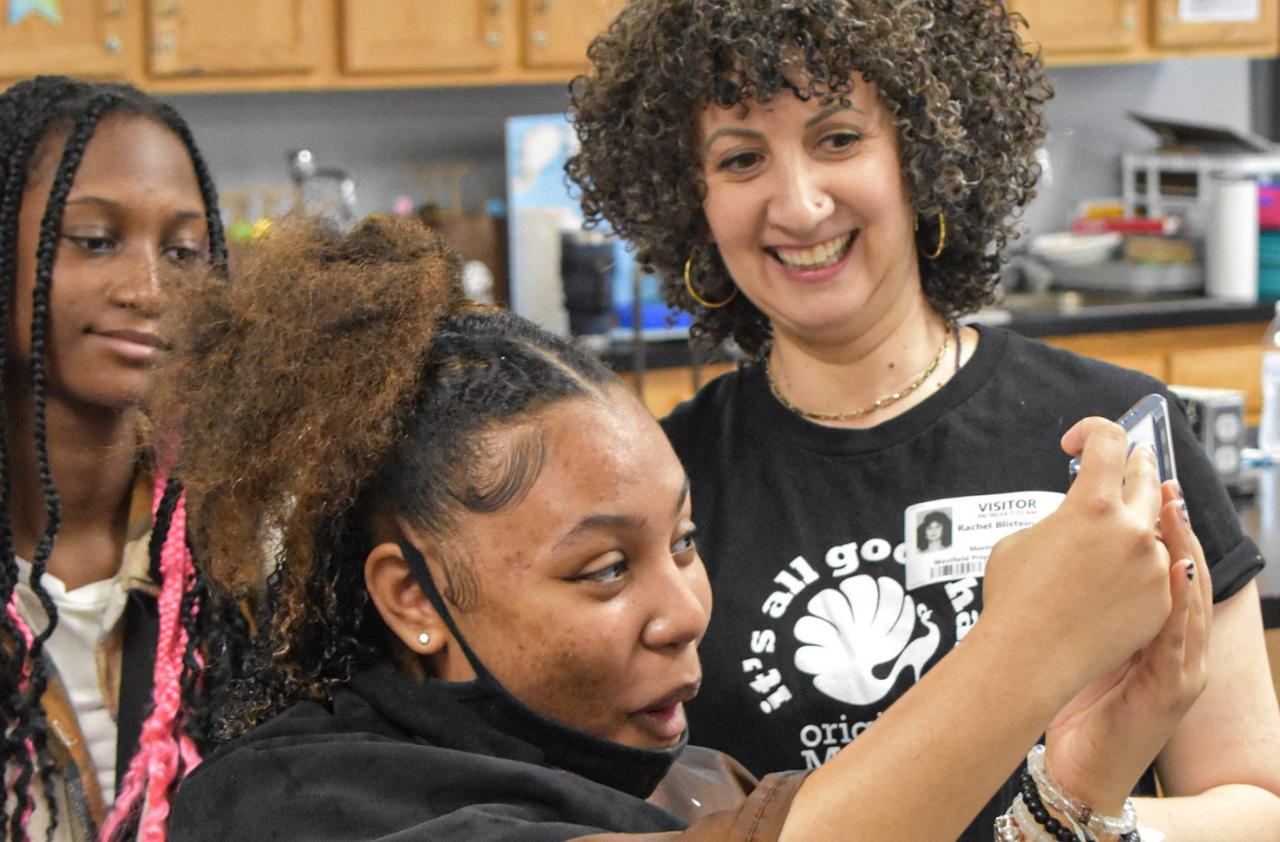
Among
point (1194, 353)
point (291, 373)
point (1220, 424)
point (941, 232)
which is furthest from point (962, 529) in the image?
point (1194, 353)

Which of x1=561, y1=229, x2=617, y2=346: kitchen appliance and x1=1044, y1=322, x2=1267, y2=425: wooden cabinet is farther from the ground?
x1=561, y1=229, x2=617, y2=346: kitchen appliance

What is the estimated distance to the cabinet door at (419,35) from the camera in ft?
12.8

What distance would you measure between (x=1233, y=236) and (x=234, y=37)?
9.55ft

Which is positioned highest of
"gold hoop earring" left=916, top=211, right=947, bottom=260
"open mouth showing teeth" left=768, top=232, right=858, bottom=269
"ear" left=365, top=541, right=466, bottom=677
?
"gold hoop earring" left=916, top=211, right=947, bottom=260

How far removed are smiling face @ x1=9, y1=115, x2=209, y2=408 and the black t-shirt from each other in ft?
1.82

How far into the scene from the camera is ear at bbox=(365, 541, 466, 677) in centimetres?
95

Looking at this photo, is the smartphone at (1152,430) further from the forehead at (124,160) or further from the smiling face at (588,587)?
the forehead at (124,160)

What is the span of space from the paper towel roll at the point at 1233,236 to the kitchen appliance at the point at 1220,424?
225cm

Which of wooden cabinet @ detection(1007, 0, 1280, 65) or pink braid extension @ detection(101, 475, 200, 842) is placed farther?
wooden cabinet @ detection(1007, 0, 1280, 65)

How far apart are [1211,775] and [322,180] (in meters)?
3.39

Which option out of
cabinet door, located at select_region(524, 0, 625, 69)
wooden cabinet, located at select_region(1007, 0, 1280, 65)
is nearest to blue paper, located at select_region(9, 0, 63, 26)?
cabinet door, located at select_region(524, 0, 625, 69)

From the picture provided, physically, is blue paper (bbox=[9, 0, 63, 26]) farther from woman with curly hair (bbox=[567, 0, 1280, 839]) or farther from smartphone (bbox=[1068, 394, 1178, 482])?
smartphone (bbox=[1068, 394, 1178, 482])

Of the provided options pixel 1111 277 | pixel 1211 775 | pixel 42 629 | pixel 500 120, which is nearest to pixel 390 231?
pixel 42 629

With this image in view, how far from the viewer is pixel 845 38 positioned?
4.51ft
